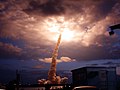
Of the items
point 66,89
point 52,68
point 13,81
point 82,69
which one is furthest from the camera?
point 52,68

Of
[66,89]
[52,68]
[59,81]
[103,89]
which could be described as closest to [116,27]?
[66,89]

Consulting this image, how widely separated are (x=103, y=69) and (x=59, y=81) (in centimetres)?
3381

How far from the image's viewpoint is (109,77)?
4841 cm

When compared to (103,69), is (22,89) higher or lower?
lower

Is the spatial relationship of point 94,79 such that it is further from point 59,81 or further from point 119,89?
point 59,81

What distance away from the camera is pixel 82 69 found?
51.2 meters

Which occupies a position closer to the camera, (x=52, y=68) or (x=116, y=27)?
(x=116, y=27)

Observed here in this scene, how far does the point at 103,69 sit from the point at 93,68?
213 centimetres

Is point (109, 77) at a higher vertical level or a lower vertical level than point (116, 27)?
lower

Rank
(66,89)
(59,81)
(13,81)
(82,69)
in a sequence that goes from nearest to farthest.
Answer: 1. (66,89)
2. (13,81)
3. (82,69)
4. (59,81)

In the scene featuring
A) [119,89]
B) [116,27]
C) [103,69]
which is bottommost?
[119,89]

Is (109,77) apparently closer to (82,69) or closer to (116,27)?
(82,69)

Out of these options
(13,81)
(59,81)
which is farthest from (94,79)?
(59,81)

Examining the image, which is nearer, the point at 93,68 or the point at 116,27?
the point at 116,27
